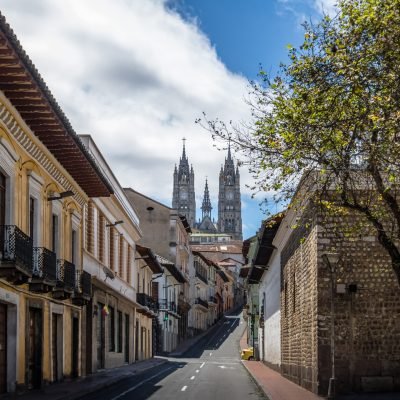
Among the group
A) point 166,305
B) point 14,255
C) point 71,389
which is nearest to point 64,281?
point 71,389

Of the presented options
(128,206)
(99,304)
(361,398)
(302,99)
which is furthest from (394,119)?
(128,206)

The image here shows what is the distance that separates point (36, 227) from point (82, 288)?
5.19m

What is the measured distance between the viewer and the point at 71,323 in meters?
27.2

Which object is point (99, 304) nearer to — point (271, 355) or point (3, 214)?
point (271, 355)

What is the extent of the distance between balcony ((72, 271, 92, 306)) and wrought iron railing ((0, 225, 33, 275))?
24.0ft

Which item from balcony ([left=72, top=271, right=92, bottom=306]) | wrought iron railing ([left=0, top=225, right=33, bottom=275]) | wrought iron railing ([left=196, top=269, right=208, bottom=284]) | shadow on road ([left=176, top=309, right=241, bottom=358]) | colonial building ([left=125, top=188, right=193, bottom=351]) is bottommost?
shadow on road ([left=176, top=309, right=241, bottom=358])

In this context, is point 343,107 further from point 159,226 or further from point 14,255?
point 159,226

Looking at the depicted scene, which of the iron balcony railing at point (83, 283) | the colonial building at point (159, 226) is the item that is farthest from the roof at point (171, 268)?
the iron balcony railing at point (83, 283)

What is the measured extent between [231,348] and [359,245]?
160 feet

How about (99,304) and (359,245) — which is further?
(99,304)

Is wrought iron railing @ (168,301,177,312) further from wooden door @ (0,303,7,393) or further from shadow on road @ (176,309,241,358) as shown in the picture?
wooden door @ (0,303,7,393)

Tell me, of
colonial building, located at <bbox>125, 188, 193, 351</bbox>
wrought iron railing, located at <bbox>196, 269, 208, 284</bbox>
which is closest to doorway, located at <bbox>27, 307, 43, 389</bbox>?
colonial building, located at <bbox>125, 188, 193, 351</bbox>

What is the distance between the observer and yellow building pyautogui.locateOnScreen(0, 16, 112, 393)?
1742cm

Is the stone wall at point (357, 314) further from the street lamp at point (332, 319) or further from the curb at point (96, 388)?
the curb at point (96, 388)
